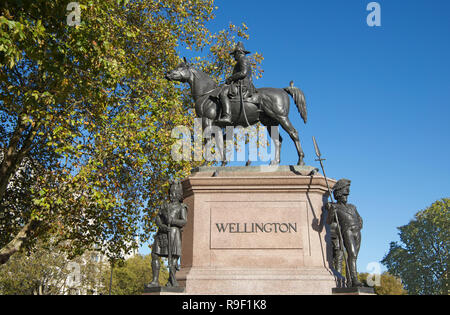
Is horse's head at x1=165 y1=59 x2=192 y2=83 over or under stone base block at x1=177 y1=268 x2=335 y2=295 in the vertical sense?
over

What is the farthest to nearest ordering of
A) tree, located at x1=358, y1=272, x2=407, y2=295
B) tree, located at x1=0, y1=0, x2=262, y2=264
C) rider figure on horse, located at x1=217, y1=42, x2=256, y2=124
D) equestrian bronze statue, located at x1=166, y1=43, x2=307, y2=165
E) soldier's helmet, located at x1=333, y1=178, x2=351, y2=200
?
tree, located at x1=358, y1=272, x2=407, y2=295 < tree, located at x1=0, y1=0, x2=262, y2=264 < equestrian bronze statue, located at x1=166, y1=43, x2=307, y2=165 < rider figure on horse, located at x1=217, y1=42, x2=256, y2=124 < soldier's helmet, located at x1=333, y1=178, x2=351, y2=200

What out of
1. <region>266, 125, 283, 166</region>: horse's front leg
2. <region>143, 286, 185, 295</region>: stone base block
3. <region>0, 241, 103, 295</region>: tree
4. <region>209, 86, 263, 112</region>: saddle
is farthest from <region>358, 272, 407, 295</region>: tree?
<region>143, 286, 185, 295</region>: stone base block

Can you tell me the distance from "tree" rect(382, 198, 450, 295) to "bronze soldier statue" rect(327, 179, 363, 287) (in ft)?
142

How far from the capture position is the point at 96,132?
1611cm

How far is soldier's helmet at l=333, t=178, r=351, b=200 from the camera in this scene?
8320mm

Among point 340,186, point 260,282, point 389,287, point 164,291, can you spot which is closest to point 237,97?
point 340,186

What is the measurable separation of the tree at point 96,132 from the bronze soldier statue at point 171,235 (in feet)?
20.0

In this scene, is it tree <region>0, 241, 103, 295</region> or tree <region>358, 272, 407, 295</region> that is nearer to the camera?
tree <region>0, 241, 103, 295</region>

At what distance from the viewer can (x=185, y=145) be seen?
18.2 m

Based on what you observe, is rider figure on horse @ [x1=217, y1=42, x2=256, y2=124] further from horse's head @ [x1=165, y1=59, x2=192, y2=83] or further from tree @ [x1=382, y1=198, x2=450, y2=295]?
tree @ [x1=382, y1=198, x2=450, y2=295]

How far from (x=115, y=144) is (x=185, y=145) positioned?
3.49 metres

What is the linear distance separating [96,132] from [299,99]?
918cm
